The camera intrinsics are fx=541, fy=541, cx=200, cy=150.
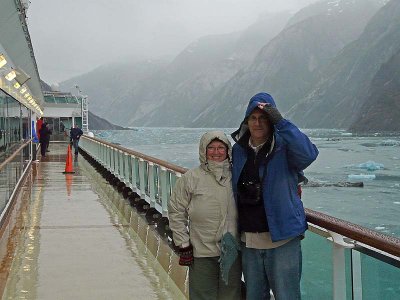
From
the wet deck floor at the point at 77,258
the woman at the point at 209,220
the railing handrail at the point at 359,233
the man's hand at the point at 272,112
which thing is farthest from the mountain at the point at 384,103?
the man's hand at the point at 272,112

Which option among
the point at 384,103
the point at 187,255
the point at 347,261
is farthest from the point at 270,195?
the point at 384,103

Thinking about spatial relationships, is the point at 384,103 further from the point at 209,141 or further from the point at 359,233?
the point at 359,233

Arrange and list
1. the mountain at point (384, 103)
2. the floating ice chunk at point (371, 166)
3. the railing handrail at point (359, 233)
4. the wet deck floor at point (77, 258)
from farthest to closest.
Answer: the mountain at point (384, 103) → the floating ice chunk at point (371, 166) → the wet deck floor at point (77, 258) → the railing handrail at point (359, 233)

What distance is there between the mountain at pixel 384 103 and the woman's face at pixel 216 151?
127305 mm

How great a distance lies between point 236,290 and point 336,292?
1.77 ft

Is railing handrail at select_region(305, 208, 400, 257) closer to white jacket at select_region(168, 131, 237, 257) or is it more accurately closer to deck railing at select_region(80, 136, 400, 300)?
deck railing at select_region(80, 136, 400, 300)

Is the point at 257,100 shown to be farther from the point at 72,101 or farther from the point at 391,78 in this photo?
the point at 391,78

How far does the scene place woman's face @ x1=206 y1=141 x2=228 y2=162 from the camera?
2.86 meters

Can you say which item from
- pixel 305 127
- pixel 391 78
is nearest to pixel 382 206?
pixel 391 78

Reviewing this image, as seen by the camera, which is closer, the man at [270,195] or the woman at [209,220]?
the man at [270,195]

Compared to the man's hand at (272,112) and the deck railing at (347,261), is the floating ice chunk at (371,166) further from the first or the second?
the man's hand at (272,112)

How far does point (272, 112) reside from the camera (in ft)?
8.32

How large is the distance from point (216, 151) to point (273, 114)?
452 mm

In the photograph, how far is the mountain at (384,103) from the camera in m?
125
